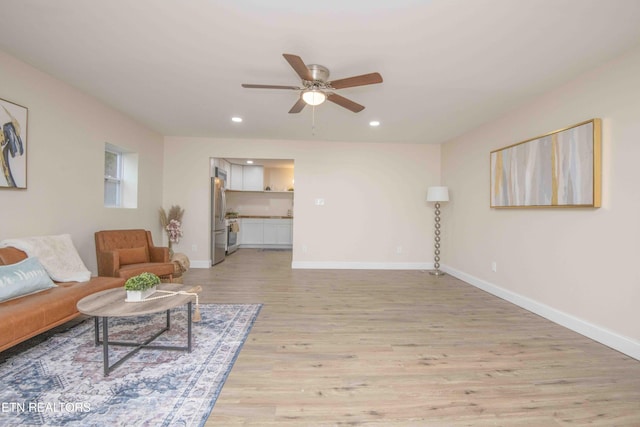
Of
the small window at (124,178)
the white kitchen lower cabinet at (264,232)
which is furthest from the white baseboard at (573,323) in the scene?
the small window at (124,178)

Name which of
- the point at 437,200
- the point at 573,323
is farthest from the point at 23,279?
the point at 437,200

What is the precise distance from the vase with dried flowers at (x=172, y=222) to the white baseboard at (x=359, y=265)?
7.01 ft

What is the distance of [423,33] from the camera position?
6.58 feet

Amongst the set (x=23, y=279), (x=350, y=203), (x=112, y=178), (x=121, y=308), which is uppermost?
(x=112, y=178)

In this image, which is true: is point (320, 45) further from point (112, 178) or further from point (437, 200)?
point (112, 178)

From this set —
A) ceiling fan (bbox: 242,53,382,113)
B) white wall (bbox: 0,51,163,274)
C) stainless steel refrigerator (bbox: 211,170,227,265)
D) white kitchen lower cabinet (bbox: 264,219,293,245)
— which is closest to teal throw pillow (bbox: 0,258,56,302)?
white wall (bbox: 0,51,163,274)

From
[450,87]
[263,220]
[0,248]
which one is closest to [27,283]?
[0,248]

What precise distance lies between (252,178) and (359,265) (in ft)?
13.2

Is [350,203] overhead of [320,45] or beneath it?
beneath

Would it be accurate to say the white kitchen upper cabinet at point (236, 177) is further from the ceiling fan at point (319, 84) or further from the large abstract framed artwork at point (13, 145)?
the ceiling fan at point (319, 84)

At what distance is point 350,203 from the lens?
5324mm

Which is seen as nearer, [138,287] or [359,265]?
[138,287]

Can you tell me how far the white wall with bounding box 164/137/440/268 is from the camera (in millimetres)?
5168

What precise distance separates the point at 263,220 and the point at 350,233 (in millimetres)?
3334
